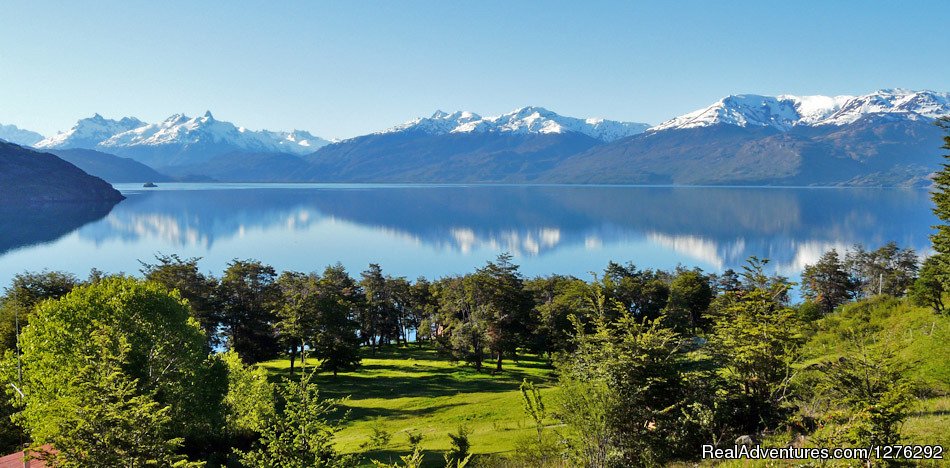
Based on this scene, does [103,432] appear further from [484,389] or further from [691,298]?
[691,298]

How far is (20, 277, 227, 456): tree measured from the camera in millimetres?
25719

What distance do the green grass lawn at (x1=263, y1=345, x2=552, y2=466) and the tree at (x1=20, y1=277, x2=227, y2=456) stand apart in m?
8.30

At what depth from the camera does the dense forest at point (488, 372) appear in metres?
13.4

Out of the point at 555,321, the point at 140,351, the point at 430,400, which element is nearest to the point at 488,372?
the point at 555,321

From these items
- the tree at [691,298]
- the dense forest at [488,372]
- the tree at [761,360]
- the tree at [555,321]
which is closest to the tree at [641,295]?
the tree at [691,298]

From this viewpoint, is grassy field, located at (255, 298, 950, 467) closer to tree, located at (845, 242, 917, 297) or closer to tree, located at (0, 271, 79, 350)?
tree, located at (0, 271, 79, 350)

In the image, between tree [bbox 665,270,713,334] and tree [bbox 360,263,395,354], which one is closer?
tree [bbox 665,270,713,334]

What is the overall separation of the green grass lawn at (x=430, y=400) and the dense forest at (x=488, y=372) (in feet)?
3.62

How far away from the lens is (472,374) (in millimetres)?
52219

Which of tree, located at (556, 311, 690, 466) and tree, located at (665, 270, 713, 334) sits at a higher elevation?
tree, located at (556, 311, 690, 466)

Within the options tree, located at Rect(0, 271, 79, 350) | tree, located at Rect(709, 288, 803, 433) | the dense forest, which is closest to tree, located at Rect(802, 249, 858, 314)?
the dense forest

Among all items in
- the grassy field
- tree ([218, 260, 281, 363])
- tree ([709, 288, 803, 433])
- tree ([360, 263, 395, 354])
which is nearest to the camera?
tree ([709, 288, 803, 433])

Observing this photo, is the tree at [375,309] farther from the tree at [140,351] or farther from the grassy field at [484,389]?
the tree at [140,351]

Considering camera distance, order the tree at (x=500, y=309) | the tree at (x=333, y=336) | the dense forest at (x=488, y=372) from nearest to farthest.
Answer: the dense forest at (x=488, y=372), the tree at (x=333, y=336), the tree at (x=500, y=309)
